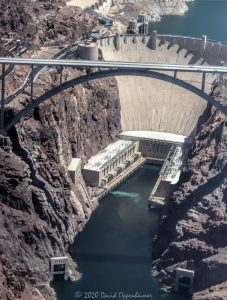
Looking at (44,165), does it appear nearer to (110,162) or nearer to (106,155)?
(110,162)

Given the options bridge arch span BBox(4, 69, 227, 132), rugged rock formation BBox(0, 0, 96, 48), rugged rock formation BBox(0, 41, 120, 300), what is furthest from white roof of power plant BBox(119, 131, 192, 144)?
bridge arch span BBox(4, 69, 227, 132)

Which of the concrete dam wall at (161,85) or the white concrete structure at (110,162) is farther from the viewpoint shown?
the concrete dam wall at (161,85)

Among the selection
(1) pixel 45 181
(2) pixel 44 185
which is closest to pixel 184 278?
(2) pixel 44 185

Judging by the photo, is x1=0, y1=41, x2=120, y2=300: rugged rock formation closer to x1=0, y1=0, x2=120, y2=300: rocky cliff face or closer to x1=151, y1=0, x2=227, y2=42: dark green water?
x1=0, y1=0, x2=120, y2=300: rocky cliff face

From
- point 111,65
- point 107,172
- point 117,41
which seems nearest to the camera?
point 111,65

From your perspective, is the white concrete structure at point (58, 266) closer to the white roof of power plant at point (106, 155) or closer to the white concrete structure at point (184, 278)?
the white concrete structure at point (184, 278)

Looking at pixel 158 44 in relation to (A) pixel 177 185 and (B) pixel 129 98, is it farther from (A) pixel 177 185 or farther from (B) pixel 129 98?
(A) pixel 177 185

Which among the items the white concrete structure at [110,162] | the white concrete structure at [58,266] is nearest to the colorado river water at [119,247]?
the white concrete structure at [58,266]

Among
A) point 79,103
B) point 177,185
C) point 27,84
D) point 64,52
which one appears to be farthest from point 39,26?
point 177,185
